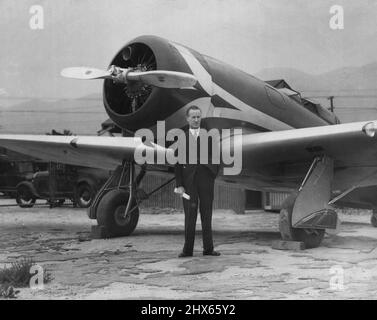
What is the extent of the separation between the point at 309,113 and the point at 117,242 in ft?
11.0

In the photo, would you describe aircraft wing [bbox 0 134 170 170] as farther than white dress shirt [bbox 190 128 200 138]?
Yes

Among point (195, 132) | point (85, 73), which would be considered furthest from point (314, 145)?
point (85, 73)

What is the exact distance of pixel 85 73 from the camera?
5211 mm

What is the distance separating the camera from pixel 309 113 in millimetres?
7090

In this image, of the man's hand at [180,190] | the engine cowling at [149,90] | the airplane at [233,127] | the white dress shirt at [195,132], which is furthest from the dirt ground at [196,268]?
the engine cowling at [149,90]

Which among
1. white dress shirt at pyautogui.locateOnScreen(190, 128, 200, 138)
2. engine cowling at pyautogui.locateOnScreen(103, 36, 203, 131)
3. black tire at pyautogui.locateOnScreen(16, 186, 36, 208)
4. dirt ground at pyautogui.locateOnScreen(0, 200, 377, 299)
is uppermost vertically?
engine cowling at pyautogui.locateOnScreen(103, 36, 203, 131)

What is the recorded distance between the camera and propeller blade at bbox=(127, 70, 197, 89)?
491cm

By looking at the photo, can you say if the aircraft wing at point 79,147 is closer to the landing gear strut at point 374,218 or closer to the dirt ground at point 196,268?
the dirt ground at point 196,268

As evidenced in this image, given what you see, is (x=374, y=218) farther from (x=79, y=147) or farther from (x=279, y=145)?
(x=79, y=147)

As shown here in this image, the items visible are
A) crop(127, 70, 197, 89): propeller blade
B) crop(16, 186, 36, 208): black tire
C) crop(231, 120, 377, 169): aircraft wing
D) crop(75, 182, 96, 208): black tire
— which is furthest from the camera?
crop(16, 186, 36, 208): black tire

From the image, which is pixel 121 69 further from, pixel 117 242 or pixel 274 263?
pixel 274 263

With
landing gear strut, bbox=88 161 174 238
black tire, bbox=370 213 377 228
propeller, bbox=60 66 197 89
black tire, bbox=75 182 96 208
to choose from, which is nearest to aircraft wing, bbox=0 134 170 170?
landing gear strut, bbox=88 161 174 238

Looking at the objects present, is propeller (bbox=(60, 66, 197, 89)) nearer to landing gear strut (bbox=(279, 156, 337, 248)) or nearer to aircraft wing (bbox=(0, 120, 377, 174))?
aircraft wing (bbox=(0, 120, 377, 174))
